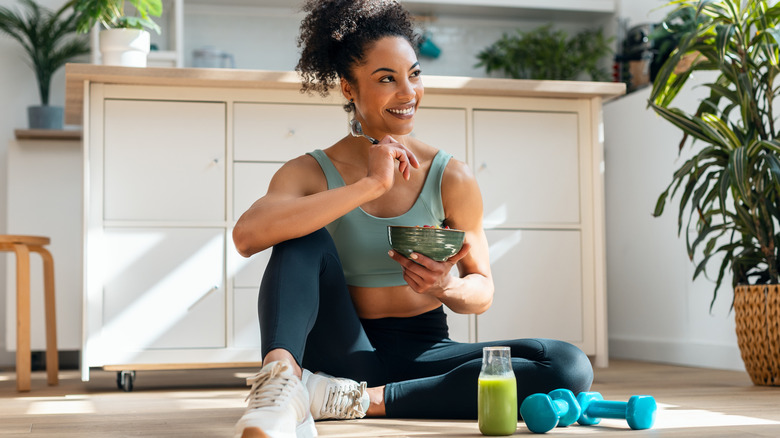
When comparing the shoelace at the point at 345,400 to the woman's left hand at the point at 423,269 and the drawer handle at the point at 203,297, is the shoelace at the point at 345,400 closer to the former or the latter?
the woman's left hand at the point at 423,269

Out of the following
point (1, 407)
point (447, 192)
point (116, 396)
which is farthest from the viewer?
point (116, 396)

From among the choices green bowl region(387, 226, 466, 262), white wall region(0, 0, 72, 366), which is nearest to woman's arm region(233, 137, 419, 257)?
green bowl region(387, 226, 466, 262)

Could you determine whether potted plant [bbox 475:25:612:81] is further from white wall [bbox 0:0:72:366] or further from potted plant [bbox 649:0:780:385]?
white wall [bbox 0:0:72:366]

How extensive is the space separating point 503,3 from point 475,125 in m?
1.80

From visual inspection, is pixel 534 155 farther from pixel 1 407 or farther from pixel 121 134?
pixel 1 407

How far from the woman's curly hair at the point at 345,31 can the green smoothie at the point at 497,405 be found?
75 cm

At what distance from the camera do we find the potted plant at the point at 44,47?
144 inches

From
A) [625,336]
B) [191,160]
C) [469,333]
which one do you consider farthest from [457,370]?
[625,336]

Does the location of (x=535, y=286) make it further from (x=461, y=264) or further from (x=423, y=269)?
(x=423, y=269)

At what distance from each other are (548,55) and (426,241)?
3.00 metres

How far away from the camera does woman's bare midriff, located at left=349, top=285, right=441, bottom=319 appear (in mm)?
1772

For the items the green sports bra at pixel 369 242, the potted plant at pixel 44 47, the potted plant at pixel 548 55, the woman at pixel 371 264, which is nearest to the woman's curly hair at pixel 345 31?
the woman at pixel 371 264

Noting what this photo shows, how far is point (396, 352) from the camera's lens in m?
1.76

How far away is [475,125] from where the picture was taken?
274cm
